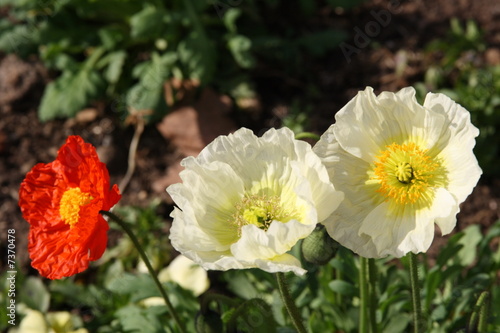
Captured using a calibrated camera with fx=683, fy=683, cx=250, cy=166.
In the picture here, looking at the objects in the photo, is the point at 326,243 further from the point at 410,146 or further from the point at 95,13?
the point at 95,13

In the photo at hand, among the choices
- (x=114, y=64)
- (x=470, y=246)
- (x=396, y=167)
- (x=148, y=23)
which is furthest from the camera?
(x=114, y=64)

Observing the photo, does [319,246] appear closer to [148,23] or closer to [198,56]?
[198,56]

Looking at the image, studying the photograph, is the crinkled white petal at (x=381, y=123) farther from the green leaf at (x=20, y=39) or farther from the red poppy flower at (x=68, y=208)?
the green leaf at (x=20, y=39)

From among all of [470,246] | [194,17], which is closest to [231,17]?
[194,17]

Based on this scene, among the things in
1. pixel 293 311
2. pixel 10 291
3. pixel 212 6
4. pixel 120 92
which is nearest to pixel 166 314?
pixel 10 291

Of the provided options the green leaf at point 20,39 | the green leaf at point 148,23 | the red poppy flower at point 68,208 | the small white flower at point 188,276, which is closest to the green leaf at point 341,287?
the small white flower at point 188,276

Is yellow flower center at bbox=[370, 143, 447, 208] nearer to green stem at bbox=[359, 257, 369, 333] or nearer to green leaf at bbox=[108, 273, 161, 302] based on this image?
green stem at bbox=[359, 257, 369, 333]

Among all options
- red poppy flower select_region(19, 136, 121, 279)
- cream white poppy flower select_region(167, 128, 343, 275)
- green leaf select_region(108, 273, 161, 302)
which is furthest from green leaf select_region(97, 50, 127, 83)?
cream white poppy flower select_region(167, 128, 343, 275)
